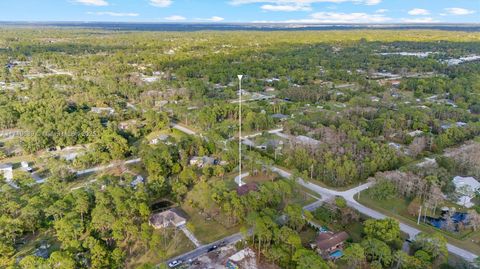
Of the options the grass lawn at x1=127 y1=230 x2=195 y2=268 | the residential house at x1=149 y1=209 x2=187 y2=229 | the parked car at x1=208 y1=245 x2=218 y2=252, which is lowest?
the grass lawn at x1=127 y1=230 x2=195 y2=268

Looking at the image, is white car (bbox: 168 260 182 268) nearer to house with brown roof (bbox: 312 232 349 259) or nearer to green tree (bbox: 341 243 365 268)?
house with brown roof (bbox: 312 232 349 259)

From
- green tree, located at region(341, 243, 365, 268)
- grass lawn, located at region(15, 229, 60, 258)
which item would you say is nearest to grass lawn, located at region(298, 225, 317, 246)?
green tree, located at region(341, 243, 365, 268)

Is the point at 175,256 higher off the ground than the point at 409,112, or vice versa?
the point at 409,112

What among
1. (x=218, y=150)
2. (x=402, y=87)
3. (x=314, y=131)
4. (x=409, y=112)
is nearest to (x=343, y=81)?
(x=402, y=87)

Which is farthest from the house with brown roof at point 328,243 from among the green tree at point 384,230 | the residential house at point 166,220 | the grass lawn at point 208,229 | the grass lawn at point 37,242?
the grass lawn at point 37,242

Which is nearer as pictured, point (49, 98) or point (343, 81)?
point (49, 98)

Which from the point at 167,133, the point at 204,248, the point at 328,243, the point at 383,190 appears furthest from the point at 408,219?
the point at 167,133

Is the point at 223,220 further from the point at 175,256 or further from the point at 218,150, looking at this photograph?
the point at 218,150

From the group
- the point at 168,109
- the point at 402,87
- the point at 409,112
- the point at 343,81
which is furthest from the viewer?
the point at 343,81

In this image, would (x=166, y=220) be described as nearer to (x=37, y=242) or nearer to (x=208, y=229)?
(x=208, y=229)
